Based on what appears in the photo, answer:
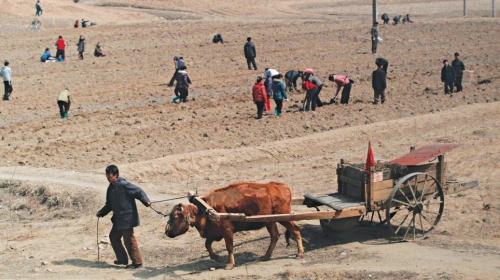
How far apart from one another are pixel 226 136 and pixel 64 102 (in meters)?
5.99

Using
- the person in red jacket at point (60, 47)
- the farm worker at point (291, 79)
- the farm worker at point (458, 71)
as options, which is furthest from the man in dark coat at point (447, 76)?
the person in red jacket at point (60, 47)

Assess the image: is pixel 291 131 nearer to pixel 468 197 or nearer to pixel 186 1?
pixel 468 197

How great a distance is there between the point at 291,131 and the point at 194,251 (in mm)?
9712

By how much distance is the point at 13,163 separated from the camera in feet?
63.4

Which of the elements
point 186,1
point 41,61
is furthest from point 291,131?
point 186,1

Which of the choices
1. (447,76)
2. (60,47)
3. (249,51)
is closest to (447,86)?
(447,76)

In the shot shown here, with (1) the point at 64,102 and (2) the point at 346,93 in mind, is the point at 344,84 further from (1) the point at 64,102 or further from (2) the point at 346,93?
(1) the point at 64,102

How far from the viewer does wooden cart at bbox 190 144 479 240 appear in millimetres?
12094

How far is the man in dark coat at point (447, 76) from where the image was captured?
26.2 m

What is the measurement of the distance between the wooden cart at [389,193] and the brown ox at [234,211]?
25 centimetres

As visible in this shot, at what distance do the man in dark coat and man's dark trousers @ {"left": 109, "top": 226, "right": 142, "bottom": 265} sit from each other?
1700cm

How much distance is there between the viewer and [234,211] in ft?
38.4

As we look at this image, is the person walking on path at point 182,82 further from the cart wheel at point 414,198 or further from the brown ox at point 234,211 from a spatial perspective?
the brown ox at point 234,211

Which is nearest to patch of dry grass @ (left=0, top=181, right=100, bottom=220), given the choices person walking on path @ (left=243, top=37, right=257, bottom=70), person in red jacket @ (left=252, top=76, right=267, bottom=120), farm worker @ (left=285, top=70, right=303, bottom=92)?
person in red jacket @ (left=252, top=76, right=267, bottom=120)
